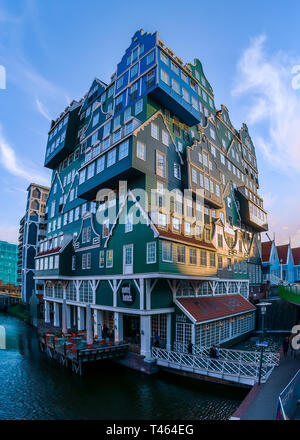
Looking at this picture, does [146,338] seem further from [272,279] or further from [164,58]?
[272,279]

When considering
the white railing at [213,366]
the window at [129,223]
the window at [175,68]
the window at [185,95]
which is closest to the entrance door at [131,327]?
the white railing at [213,366]

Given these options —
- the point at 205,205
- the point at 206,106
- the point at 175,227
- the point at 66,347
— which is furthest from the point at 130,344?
the point at 206,106

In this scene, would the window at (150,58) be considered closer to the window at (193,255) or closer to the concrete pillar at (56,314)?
the window at (193,255)

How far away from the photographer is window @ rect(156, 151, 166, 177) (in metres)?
28.0

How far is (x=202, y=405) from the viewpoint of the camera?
1669cm

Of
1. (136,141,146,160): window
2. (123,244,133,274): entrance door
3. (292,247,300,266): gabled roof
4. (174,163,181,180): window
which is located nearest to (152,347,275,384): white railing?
(123,244,133,274): entrance door

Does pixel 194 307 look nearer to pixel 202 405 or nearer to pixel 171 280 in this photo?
pixel 171 280

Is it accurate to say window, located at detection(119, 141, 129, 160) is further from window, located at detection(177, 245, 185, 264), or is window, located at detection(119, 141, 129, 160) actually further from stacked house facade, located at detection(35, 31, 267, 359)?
window, located at detection(177, 245, 185, 264)

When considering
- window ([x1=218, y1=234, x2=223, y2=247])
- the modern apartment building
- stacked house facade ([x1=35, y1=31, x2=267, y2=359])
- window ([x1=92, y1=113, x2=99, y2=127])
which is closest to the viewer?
stacked house facade ([x1=35, y1=31, x2=267, y2=359])

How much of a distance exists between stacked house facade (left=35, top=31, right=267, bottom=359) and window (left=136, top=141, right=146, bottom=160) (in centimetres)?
11

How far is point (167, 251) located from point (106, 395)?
11.8 m

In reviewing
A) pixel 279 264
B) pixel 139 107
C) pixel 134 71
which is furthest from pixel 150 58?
pixel 279 264

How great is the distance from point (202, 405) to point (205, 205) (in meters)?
21.9

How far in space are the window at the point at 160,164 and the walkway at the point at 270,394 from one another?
19.7m
